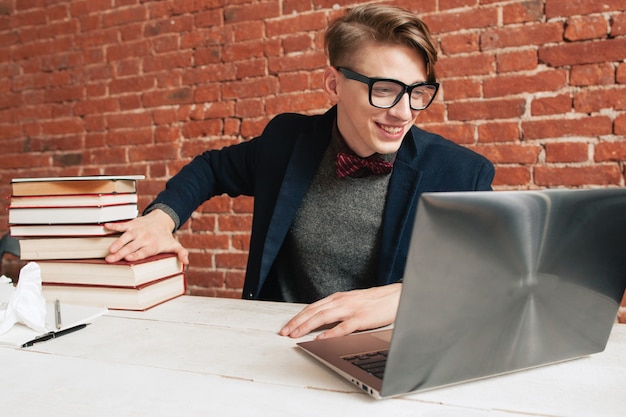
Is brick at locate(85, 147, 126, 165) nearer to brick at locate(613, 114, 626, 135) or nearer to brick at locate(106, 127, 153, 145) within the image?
brick at locate(106, 127, 153, 145)

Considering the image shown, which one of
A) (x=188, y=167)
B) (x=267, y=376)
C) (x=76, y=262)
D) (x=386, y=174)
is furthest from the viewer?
(x=188, y=167)

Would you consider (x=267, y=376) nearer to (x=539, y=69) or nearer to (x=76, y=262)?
(x=76, y=262)

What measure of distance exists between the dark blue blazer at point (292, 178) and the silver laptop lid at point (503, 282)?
64cm

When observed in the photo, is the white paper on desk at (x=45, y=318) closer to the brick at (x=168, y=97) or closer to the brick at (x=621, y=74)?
the brick at (x=168, y=97)

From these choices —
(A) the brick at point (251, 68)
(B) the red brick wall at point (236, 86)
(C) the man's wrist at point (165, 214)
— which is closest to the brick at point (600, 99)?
(B) the red brick wall at point (236, 86)

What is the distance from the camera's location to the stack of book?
1062 mm

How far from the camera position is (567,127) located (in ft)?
6.10

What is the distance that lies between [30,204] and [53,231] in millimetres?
80

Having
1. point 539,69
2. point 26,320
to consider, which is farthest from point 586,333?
point 539,69

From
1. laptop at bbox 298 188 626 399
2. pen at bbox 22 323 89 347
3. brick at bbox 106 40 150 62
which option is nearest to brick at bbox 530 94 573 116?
laptop at bbox 298 188 626 399

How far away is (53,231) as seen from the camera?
109 cm

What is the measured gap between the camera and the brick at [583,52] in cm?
179

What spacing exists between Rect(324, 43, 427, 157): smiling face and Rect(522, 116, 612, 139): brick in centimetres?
84

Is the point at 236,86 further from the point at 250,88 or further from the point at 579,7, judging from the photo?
the point at 579,7
